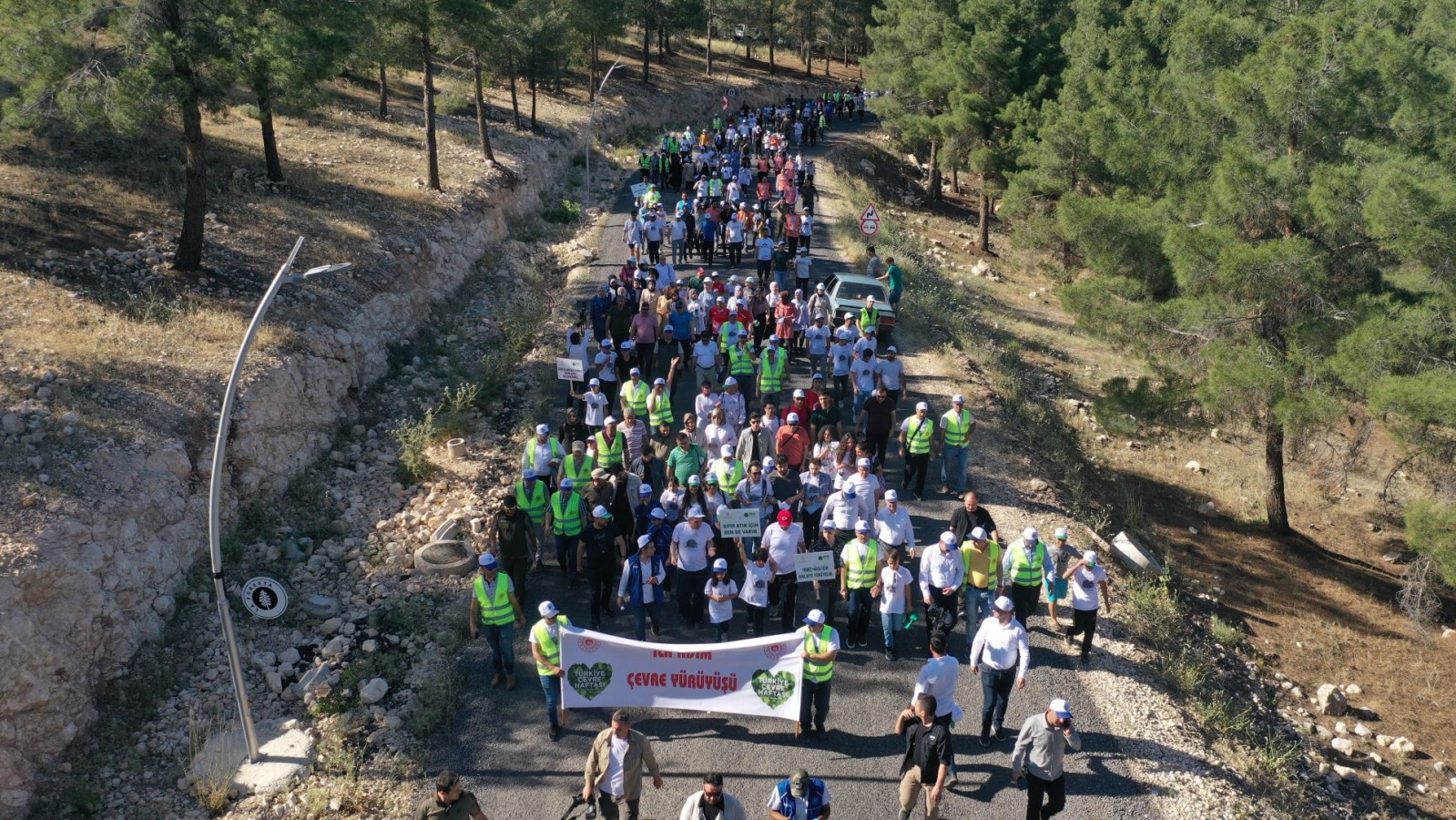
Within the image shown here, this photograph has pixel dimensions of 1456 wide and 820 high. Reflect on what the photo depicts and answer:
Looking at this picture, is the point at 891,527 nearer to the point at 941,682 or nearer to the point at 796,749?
the point at 941,682

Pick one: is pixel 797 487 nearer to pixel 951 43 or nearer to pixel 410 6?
pixel 410 6

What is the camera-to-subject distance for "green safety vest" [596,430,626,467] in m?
13.8

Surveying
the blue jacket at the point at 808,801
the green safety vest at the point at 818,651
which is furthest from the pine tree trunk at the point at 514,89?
the blue jacket at the point at 808,801

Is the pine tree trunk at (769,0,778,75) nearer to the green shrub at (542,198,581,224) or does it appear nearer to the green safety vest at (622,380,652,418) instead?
the green shrub at (542,198,581,224)

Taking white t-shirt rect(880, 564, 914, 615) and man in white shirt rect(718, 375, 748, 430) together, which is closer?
white t-shirt rect(880, 564, 914, 615)

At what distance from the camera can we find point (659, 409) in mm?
14719

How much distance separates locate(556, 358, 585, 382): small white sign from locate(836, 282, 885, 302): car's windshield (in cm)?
758

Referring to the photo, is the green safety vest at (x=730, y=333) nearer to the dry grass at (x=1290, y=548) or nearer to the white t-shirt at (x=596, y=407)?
the white t-shirt at (x=596, y=407)

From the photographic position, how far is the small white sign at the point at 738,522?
481 inches

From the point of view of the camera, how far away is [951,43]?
37688mm

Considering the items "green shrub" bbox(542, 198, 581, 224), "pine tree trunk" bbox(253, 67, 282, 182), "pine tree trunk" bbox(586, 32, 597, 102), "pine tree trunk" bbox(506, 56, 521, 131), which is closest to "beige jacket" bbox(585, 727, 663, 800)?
"pine tree trunk" bbox(253, 67, 282, 182)

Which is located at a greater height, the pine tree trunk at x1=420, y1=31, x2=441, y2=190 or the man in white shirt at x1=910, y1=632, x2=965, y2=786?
the pine tree trunk at x1=420, y1=31, x2=441, y2=190

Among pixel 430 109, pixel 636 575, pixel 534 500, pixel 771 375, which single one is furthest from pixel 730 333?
pixel 430 109

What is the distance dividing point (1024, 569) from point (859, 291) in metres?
11.4
